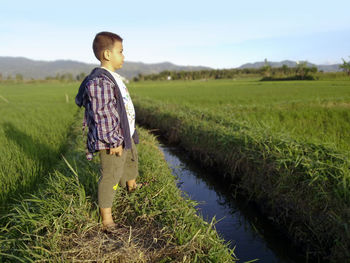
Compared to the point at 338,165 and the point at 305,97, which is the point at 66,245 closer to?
the point at 338,165

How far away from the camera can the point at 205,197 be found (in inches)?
138

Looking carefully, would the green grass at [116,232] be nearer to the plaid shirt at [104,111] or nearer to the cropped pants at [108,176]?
the cropped pants at [108,176]

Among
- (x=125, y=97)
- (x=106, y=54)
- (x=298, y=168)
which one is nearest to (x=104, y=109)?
(x=125, y=97)

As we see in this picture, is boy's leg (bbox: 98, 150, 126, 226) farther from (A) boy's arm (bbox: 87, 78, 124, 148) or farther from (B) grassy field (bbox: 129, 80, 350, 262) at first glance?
(B) grassy field (bbox: 129, 80, 350, 262)

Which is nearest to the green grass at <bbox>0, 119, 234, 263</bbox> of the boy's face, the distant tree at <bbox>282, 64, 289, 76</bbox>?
the boy's face

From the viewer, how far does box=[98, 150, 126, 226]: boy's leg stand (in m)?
1.90

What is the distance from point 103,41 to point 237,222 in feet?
7.75

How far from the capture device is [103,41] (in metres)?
1.85

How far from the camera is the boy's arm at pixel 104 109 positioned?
5.59ft

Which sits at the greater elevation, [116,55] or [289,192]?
[116,55]

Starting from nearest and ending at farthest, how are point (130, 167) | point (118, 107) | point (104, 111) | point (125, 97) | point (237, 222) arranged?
point (104, 111), point (118, 107), point (125, 97), point (130, 167), point (237, 222)

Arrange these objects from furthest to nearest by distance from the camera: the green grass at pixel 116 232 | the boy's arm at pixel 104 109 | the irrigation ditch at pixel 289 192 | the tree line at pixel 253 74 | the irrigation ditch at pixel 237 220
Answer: the tree line at pixel 253 74 → the irrigation ditch at pixel 237 220 → the irrigation ditch at pixel 289 192 → the boy's arm at pixel 104 109 → the green grass at pixel 116 232

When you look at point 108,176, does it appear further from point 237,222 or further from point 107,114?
point 237,222

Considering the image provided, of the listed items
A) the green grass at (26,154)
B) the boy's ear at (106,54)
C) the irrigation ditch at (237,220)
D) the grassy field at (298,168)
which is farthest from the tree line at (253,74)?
the green grass at (26,154)
